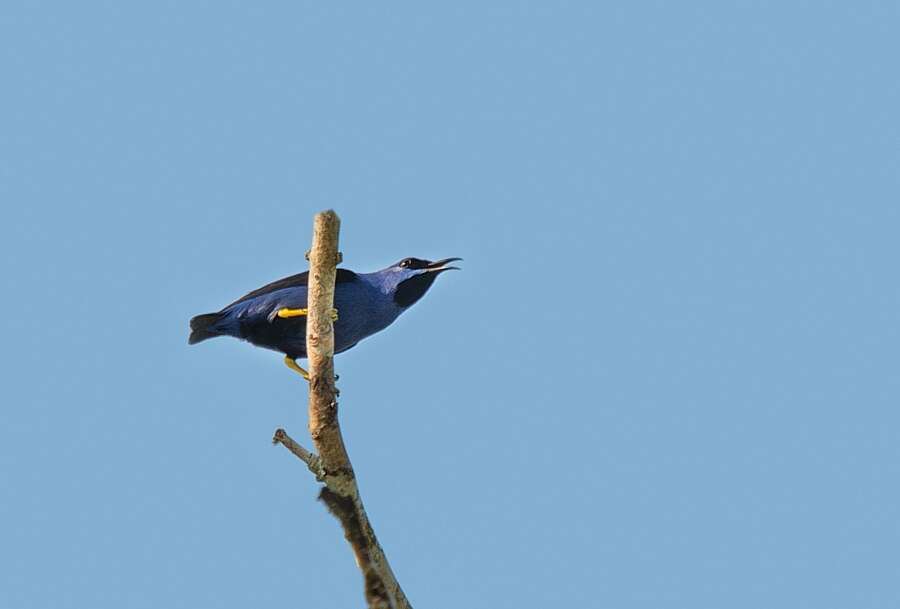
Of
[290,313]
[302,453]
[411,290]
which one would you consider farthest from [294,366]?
[302,453]

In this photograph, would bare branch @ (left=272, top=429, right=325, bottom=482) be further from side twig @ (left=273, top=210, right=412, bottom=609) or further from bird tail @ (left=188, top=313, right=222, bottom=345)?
bird tail @ (left=188, top=313, right=222, bottom=345)

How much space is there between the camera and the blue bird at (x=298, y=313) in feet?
38.8

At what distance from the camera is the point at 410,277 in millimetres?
12617

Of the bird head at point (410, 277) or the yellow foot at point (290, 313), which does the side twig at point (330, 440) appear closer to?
the yellow foot at point (290, 313)

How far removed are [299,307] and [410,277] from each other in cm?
147

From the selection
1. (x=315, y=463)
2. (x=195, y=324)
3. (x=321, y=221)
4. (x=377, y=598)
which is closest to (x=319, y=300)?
(x=321, y=221)

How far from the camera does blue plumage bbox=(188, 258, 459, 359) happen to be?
11.8 m

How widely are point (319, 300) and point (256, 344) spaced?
3.34 metres

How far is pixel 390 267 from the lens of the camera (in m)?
12.9

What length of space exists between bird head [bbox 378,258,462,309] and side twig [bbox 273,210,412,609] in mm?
3105

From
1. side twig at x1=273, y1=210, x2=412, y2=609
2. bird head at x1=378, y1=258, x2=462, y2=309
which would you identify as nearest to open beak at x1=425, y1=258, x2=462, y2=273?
bird head at x1=378, y1=258, x2=462, y2=309

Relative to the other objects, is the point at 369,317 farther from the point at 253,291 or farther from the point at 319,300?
the point at 319,300

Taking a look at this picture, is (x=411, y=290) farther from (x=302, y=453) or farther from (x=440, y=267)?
(x=302, y=453)

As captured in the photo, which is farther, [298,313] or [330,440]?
[298,313]
